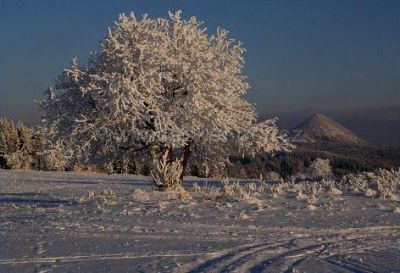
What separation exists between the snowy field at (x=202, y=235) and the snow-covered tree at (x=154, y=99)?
15.0ft

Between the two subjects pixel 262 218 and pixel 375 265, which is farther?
pixel 262 218

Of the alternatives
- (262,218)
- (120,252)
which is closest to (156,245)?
(120,252)

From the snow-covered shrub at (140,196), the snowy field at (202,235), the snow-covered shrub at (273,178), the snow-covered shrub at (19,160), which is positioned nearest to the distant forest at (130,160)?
the snow-covered shrub at (19,160)

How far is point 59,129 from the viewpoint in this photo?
19203 mm

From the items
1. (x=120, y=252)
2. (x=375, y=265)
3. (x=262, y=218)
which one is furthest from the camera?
(x=262, y=218)

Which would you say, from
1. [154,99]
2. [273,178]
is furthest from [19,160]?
[154,99]

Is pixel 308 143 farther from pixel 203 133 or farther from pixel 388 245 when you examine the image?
pixel 388 245

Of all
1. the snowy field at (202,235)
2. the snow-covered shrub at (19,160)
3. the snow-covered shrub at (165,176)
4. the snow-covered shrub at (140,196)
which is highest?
the snow-covered shrub at (19,160)

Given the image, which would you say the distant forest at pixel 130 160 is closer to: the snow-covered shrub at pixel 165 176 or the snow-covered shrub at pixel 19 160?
the snow-covered shrub at pixel 19 160

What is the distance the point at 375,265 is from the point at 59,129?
1411 cm

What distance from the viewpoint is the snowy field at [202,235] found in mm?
7137

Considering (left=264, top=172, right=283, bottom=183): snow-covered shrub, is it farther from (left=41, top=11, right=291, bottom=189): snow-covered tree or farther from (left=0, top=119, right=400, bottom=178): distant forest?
(left=41, top=11, right=291, bottom=189): snow-covered tree

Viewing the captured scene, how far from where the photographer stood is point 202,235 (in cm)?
898

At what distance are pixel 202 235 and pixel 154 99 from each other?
9631mm
